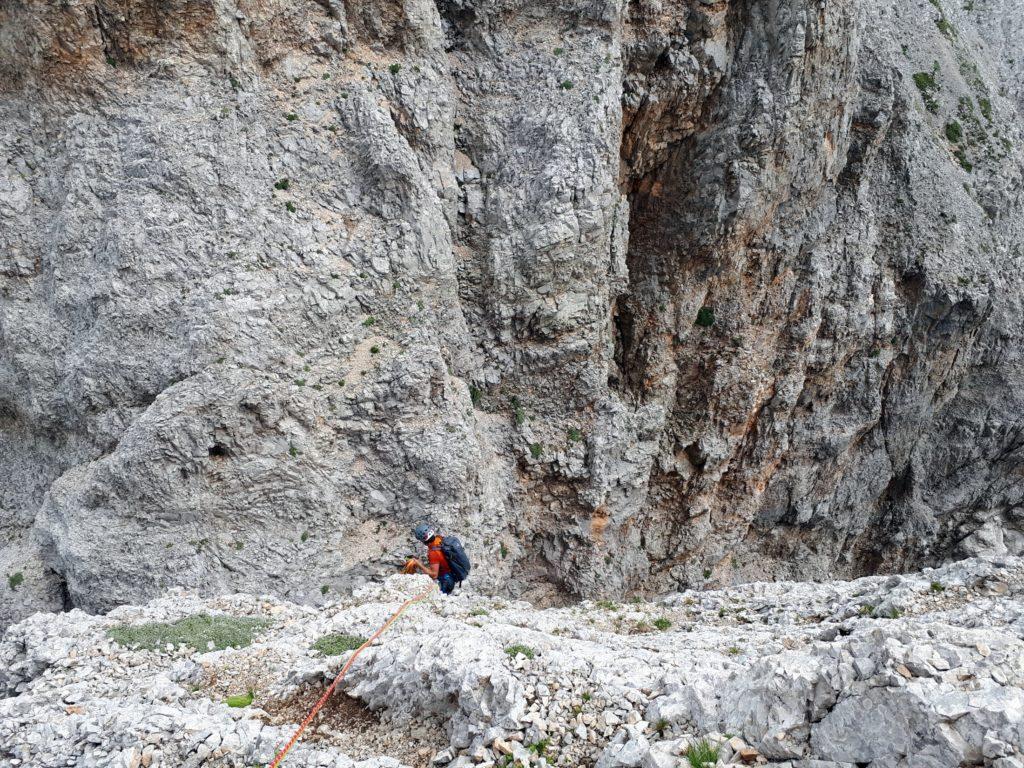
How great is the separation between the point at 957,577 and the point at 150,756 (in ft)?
41.9

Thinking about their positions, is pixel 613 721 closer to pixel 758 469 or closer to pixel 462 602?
pixel 462 602

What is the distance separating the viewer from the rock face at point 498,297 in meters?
17.4

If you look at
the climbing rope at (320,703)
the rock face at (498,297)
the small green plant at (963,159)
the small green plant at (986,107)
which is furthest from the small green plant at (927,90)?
the climbing rope at (320,703)

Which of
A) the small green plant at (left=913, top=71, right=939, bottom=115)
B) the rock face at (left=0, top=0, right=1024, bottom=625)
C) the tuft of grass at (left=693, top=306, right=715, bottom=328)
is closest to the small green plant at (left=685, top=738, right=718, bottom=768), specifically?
the rock face at (left=0, top=0, right=1024, bottom=625)

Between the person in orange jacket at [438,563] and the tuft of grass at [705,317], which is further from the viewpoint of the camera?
the tuft of grass at [705,317]

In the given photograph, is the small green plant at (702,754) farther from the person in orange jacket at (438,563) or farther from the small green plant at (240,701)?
the person in orange jacket at (438,563)

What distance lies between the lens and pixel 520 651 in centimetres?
907

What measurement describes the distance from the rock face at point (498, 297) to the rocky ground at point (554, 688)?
537 centimetres

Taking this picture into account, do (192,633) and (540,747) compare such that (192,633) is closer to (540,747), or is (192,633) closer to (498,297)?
(540,747)

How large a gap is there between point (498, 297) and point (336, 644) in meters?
13.6

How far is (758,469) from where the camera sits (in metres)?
30.4

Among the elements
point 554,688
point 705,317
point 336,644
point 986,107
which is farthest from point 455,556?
point 986,107

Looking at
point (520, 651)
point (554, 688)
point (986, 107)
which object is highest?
point (986, 107)

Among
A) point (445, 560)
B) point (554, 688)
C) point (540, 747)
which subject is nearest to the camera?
point (540, 747)
